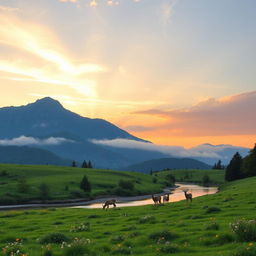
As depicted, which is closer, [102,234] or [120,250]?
[120,250]

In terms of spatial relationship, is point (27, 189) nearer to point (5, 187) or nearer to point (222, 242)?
point (5, 187)

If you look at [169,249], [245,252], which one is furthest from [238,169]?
[245,252]

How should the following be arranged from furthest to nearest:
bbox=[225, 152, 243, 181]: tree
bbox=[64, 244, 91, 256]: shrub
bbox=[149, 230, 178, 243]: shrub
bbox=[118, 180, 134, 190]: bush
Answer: bbox=[225, 152, 243, 181]: tree, bbox=[118, 180, 134, 190]: bush, bbox=[149, 230, 178, 243]: shrub, bbox=[64, 244, 91, 256]: shrub

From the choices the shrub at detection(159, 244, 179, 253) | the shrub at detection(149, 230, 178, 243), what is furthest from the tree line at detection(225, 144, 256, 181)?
the shrub at detection(159, 244, 179, 253)

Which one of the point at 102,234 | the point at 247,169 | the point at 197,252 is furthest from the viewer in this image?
the point at 247,169

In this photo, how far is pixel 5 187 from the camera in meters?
119

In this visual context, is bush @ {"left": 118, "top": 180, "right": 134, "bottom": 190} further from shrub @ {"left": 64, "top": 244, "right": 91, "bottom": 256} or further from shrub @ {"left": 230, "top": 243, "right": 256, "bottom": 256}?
shrub @ {"left": 230, "top": 243, "right": 256, "bottom": 256}

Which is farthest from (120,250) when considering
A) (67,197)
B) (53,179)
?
(53,179)

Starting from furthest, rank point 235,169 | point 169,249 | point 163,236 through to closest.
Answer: point 235,169
point 163,236
point 169,249

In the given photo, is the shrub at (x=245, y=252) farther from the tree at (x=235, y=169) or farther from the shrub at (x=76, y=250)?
the tree at (x=235, y=169)

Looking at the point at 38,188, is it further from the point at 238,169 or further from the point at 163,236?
the point at 163,236

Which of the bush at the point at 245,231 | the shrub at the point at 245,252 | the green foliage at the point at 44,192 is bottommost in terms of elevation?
the green foliage at the point at 44,192

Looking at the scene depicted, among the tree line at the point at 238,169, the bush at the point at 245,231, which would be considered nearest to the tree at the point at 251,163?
the tree line at the point at 238,169

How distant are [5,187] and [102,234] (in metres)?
102
